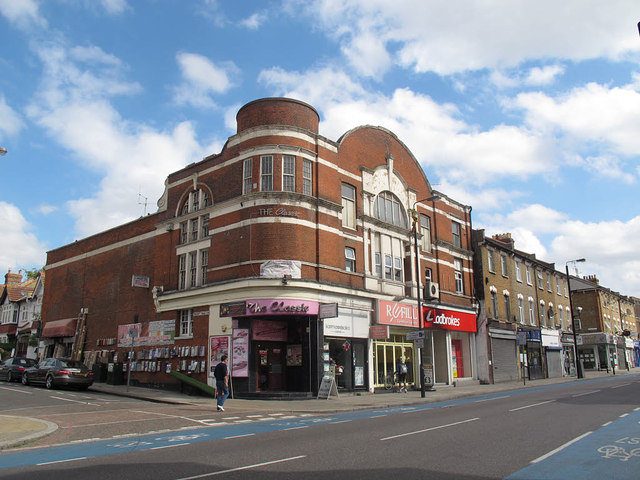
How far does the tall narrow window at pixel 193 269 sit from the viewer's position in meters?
26.2

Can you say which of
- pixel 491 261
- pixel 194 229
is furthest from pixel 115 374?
pixel 491 261

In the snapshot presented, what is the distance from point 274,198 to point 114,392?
11744mm

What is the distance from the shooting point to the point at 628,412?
1477 centimetres

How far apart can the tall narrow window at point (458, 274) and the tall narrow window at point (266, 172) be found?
53.7ft

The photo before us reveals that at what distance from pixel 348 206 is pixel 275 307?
7.59 metres

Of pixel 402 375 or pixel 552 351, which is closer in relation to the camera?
pixel 402 375

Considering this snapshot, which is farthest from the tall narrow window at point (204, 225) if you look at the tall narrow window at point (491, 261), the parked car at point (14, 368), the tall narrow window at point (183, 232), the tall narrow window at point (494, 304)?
the tall narrow window at point (494, 304)

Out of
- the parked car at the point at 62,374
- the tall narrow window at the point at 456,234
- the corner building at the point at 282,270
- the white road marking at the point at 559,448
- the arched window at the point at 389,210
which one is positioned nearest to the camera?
the white road marking at the point at 559,448

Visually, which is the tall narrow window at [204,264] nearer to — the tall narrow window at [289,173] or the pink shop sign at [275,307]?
the pink shop sign at [275,307]

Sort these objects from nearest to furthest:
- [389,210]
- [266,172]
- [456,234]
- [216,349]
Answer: [216,349]
[266,172]
[389,210]
[456,234]

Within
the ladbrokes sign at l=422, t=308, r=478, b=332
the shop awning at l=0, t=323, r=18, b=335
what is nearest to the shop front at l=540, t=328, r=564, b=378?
the ladbrokes sign at l=422, t=308, r=478, b=332

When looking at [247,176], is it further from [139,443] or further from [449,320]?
[449,320]

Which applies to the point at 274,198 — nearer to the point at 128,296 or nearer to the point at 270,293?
the point at 270,293

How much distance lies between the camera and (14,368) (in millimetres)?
29641
